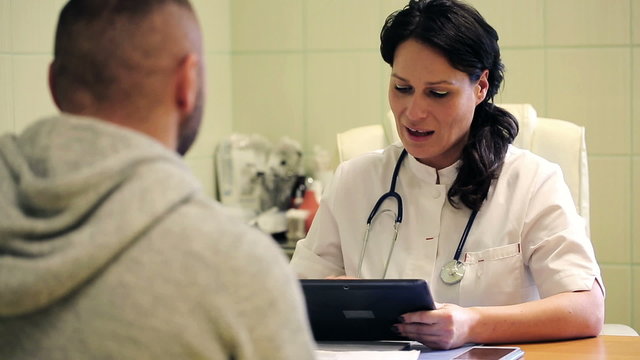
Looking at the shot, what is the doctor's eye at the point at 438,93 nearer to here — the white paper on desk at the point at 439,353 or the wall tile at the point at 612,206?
the white paper on desk at the point at 439,353

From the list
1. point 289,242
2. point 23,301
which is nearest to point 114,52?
point 23,301

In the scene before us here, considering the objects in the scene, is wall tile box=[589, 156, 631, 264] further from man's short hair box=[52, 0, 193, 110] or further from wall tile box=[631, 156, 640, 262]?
man's short hair box=[52, 0, 193, 110]

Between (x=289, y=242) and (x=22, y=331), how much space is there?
2403 millimetres

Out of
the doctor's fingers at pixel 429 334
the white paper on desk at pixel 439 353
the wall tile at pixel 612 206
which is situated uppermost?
the doctor's fingers at pixel 429 334

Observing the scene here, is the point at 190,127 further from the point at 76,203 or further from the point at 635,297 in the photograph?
the point at 635,297

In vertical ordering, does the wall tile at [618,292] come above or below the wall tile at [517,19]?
below

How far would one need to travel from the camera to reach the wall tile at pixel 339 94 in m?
3.44

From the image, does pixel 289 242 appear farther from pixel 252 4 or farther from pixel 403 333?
pixel 403 333

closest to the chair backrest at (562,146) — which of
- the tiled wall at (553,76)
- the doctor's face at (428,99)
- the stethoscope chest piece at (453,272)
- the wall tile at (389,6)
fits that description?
the doctor's face at (428,99)

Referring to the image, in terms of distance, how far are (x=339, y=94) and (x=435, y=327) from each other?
1.91m

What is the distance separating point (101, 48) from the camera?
3.10 feet

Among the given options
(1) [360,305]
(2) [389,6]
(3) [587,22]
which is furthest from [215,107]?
(1) [360,305]

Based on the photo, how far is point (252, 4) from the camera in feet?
11.6

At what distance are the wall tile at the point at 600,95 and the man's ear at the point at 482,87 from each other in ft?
4.14
